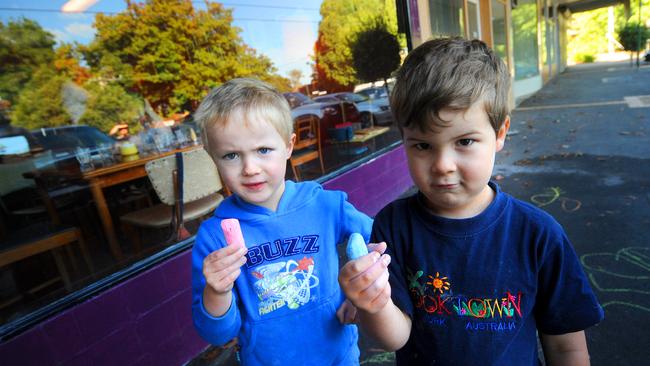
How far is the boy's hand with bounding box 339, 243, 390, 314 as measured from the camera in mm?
854

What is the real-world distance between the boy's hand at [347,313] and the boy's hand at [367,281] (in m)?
0.53

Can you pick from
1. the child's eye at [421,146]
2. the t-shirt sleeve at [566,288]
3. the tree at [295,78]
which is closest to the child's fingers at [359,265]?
the child's eye at [421,146]

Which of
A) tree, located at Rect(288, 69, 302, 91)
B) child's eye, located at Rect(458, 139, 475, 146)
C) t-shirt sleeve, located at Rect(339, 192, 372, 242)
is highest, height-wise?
tree, located at Rect(288, 69, 302, 91)

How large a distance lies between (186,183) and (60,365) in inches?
74.8

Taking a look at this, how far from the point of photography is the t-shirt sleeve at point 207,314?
1.26 m

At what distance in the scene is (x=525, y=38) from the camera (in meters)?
15.0

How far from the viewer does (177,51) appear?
5.61 m

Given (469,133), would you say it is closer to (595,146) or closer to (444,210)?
(444,210)

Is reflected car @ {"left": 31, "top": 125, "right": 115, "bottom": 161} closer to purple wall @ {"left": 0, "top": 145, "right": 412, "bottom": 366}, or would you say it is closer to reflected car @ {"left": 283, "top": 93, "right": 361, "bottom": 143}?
reflected car @ {"left": 283, "top": 93, "right": 361, "bottom": 143}

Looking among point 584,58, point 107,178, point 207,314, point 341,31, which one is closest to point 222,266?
point 207,314

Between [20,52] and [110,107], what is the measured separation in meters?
1.14

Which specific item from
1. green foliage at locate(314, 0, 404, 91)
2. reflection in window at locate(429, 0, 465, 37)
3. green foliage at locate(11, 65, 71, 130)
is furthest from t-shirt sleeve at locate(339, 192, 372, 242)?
reflection in window at locate(429, 0, 465, 37)

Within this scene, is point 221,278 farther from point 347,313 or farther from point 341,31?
point 341,31

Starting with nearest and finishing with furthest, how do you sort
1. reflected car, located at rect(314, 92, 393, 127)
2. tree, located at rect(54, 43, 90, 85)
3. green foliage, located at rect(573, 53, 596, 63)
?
tree, located at rect(54, 43, 90, 85) < reflected car, located at rect(314, 92, 393, 127) < green foliage, located at rect(573, 53, 596, 63)
